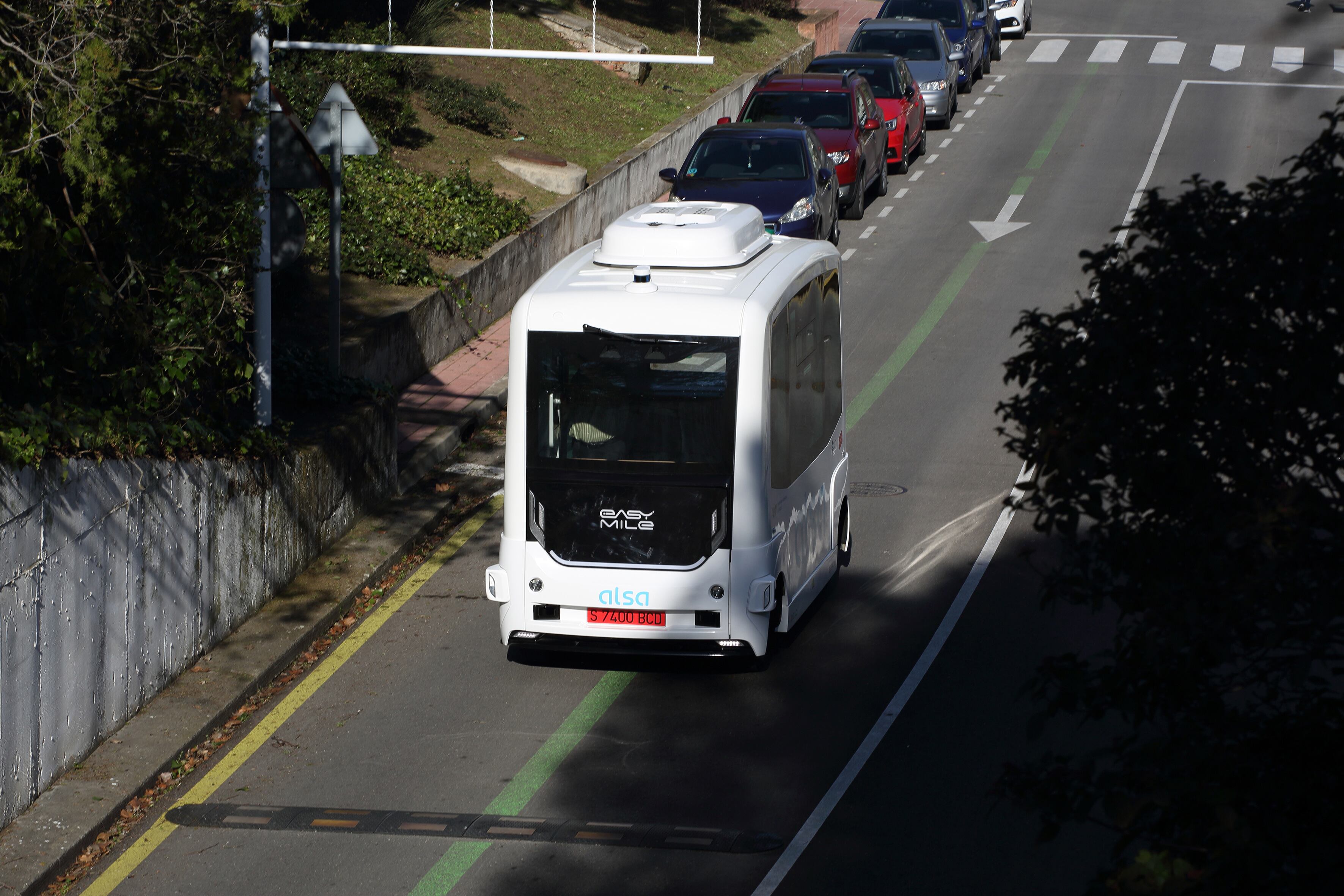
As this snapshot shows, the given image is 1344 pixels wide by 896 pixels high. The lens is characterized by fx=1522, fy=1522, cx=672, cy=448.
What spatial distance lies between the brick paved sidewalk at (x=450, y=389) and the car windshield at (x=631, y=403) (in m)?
4.32

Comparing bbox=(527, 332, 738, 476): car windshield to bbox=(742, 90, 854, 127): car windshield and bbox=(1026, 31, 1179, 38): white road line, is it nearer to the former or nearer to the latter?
bbox=(742, 90, 854, 127): car windshield

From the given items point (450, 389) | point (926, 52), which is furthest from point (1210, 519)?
point (926, 52)

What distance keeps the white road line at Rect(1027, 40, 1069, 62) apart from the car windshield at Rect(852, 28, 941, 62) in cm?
905

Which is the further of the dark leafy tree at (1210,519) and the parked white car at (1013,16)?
the parked white car at (1013,16)

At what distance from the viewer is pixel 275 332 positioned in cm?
1552

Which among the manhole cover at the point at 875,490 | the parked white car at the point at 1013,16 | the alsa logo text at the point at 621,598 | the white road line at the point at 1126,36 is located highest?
the parked white car at the point at 1013,16

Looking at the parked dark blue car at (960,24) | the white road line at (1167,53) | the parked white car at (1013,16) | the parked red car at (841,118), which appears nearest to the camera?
the parked red car at (841,118)

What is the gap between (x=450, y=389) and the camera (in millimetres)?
16766

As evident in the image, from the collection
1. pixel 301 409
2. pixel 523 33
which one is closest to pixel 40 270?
pixel 301 409

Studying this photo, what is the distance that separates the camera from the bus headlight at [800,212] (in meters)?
20.5

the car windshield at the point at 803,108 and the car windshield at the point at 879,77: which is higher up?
the car windshield at the point at 879,77

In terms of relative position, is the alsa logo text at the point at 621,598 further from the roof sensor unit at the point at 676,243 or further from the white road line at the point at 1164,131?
the white road line at the point at 1164,131

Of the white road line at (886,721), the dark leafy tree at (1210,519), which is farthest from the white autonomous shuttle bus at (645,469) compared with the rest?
Result: the dark leafy tree at (1210,519)

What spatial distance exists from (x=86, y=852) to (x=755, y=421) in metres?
4.57
